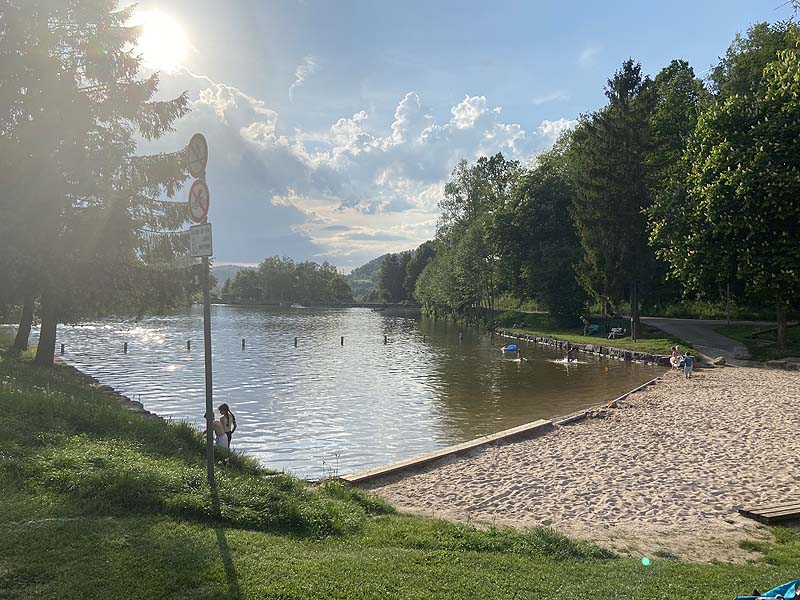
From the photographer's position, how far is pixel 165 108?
77.3 feet

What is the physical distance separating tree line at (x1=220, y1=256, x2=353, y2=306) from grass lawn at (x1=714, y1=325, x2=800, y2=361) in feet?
455

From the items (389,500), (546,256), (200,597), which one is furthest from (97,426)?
(546,256)

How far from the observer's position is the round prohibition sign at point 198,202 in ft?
23.9

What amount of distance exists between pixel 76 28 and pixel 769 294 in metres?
33.4

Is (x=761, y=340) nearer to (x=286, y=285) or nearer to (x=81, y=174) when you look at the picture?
(x=81, y=174)

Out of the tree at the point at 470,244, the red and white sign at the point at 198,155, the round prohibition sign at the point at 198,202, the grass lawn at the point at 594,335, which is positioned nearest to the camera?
the round prohibition sign at the point at 198,202

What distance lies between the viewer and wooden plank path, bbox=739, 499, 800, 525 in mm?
9172

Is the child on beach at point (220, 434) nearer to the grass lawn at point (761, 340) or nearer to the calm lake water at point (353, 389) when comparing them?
the calm lake water at point (353, 389)

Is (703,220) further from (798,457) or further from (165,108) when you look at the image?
(165,108)

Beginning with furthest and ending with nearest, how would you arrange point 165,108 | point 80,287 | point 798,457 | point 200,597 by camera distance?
1. point 165,108
2. point 80,287
3. point 798,457
4. point 200,597

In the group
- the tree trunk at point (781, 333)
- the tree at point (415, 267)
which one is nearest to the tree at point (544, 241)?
the tree trunk at point (781, 333)

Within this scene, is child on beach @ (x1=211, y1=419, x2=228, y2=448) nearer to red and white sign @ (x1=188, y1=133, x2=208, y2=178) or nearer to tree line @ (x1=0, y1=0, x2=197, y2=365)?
red and white sign @ (x1=188, y1=133, x2=208, y2=178)

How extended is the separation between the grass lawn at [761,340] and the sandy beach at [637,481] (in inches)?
583

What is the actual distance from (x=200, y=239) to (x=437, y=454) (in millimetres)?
8983
